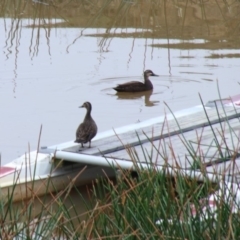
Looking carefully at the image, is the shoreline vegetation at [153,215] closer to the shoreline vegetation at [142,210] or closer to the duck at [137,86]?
the shoreline vegetation at [142,210]

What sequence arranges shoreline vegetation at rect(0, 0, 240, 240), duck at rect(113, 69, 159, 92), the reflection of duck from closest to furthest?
shoreline vegetation at rect(0, 0, 240, 240) < the reflection of duck < duck at rect(113, 69, 159, 92)

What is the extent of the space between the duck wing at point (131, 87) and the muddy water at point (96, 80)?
4.0 inches

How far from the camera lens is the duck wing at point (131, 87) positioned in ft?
37.5

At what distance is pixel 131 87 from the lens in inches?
461

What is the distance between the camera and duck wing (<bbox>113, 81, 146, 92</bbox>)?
1143 centimetres

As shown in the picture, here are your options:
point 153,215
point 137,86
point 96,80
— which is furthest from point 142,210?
point 96,80

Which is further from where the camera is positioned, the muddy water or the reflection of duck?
the reflection of duck

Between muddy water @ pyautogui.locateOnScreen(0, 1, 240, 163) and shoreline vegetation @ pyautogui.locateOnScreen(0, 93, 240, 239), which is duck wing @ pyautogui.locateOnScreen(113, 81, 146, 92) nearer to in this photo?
muddy water @ pyautogui.locateOnScreen(0, 1, 240, 163)

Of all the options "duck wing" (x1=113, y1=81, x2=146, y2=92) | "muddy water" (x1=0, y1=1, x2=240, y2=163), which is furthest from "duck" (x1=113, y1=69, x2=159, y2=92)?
"muddy water" (x1=0, y1=1, x2=240, y2=163)

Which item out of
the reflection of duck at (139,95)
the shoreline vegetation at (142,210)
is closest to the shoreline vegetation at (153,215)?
the shoreline vegetation at (142,210)

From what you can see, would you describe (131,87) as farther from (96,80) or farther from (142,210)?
(142,210)

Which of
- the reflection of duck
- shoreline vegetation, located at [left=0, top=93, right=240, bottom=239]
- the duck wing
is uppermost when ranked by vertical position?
shoreline vegetation, located at [left=0, top=93, right=240, bottom=239]

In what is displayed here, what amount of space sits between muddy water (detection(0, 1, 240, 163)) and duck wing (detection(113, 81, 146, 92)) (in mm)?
101

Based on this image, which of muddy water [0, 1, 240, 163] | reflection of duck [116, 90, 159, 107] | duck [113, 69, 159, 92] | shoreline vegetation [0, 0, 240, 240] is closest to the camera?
shoreline vegetation [0, 0, 240, 240]
